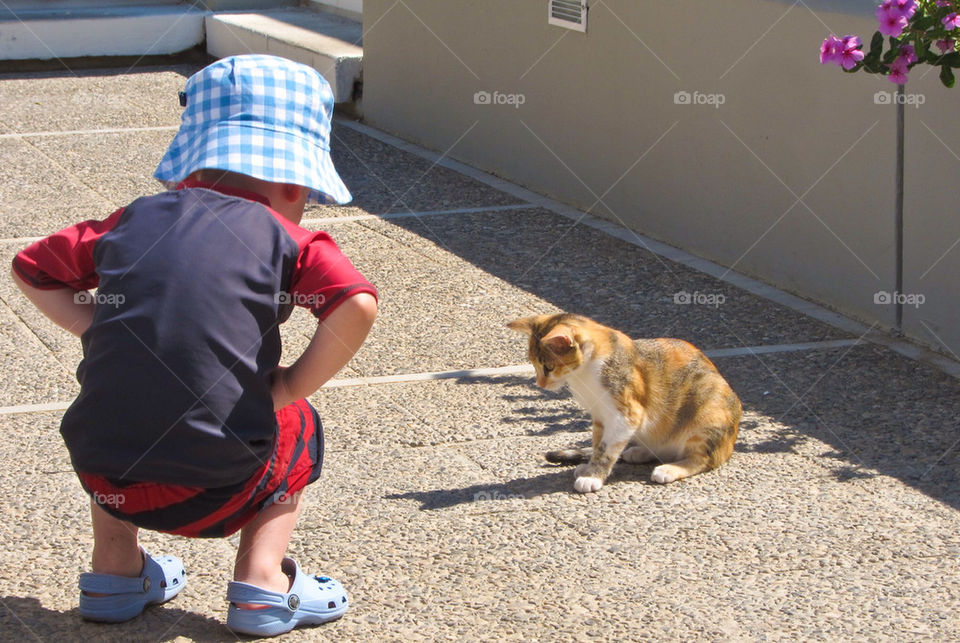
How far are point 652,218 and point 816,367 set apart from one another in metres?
2.68

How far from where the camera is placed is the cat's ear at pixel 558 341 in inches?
174

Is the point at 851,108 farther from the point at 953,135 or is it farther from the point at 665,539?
the point at 665,539

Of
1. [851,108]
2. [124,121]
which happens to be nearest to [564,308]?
[851,108]

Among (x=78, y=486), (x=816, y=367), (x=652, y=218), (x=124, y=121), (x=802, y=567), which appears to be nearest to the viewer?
(x=802, y=567)

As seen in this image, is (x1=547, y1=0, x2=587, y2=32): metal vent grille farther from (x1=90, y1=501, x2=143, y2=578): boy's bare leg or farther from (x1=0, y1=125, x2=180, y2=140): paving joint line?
(x1=90, y1=501, x2=143, y2=578): boy's bare leg

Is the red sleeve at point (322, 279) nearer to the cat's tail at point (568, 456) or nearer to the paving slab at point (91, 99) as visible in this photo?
the cat's tail at point (568, 456)

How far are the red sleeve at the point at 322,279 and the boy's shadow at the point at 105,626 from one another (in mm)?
1085

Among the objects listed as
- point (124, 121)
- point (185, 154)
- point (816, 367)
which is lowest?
point (124, 121)

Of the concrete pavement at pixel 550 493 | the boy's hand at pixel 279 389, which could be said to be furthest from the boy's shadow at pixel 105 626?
the boy's hand at pixel 279 389

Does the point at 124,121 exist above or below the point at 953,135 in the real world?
below

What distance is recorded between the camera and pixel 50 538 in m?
4.14

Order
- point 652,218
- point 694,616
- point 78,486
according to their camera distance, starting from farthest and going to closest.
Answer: point 652,218 → point 78,486 → point 694,616

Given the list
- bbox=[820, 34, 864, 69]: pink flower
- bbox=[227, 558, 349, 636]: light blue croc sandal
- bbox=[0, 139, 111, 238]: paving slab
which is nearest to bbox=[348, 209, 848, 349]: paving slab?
bbox=[820, 34, 864, 69]: pink flower

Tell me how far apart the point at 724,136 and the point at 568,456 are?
3449mm
